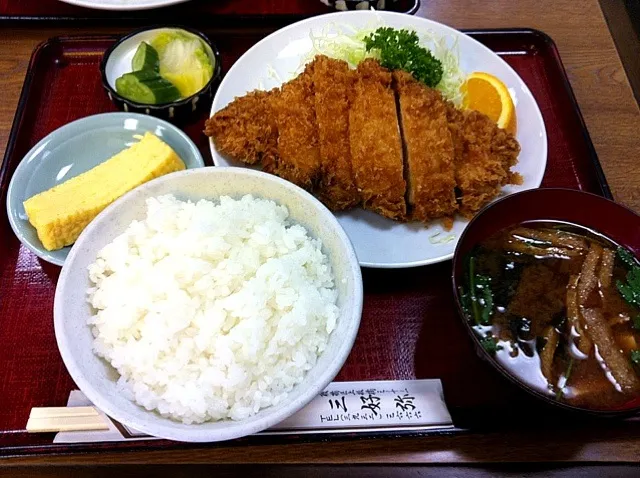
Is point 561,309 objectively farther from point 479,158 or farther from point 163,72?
point 163,72

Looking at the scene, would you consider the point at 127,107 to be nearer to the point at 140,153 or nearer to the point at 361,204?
the point at 140,153

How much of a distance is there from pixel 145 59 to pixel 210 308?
1.32 metres

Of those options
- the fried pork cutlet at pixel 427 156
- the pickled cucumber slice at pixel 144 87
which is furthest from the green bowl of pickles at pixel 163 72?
the fried pork cutlet at pixel 427 156

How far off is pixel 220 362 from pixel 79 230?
0.91 m

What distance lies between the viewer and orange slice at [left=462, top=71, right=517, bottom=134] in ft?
7.37

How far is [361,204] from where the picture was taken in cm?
210

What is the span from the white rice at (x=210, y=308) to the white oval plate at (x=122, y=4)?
130 cm

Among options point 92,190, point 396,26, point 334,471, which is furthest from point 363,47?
point 334,471

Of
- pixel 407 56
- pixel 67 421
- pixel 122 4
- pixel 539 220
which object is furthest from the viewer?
pixel 122 4

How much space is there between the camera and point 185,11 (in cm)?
268

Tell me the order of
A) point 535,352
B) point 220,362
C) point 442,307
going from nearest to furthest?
point 220,362
point 535,352
point 442,307

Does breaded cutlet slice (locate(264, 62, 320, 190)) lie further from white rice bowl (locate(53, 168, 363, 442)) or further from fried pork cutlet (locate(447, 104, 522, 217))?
fried pork cutlet (locate(447, 104, 522, 217))

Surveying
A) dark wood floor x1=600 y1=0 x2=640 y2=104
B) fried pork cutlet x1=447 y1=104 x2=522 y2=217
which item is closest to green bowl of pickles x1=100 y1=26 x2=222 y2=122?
fried pork cutlet x1=447 y1=104 x2=522 y2=217

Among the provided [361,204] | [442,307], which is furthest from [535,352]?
[361,204]
